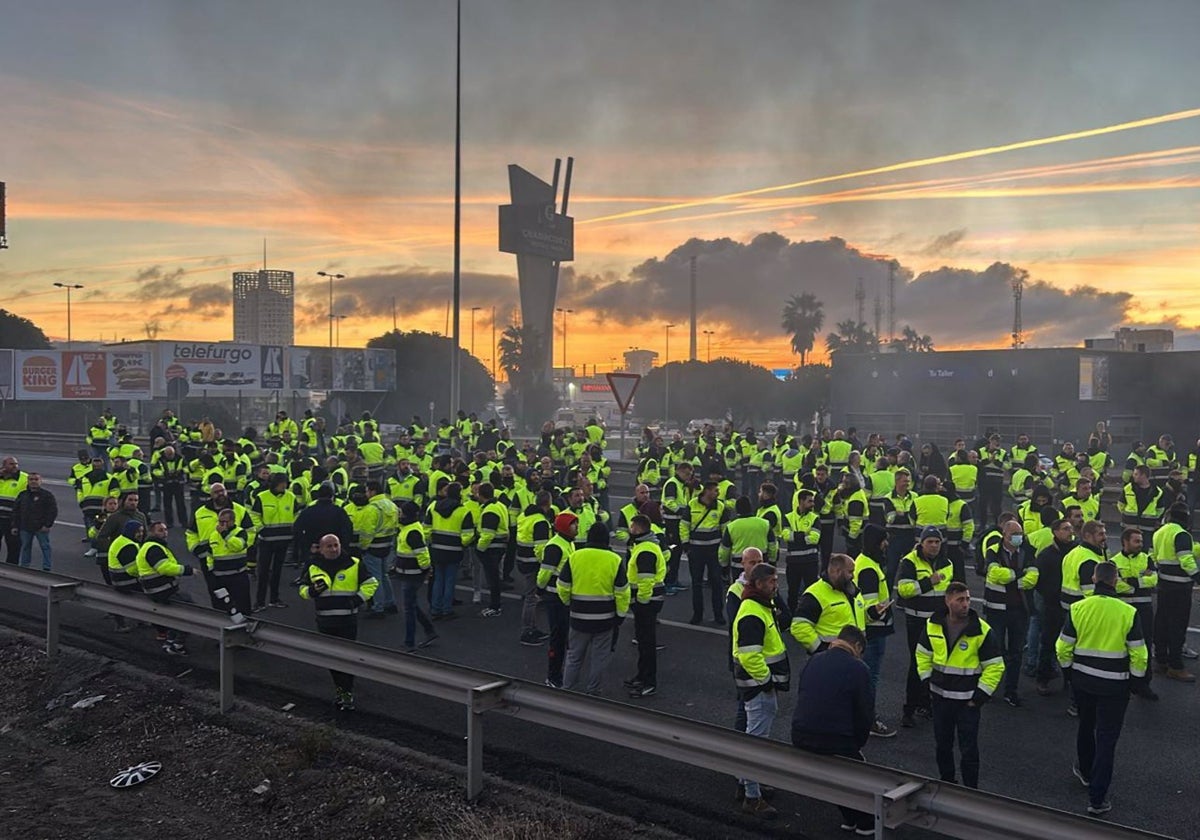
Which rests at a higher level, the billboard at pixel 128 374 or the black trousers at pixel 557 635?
the billboard at pixel 128 374

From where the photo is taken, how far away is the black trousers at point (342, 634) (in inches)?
330

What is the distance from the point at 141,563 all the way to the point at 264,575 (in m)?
3.05

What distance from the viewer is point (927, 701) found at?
8.59m

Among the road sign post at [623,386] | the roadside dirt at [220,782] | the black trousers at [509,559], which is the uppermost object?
the road sign post at [623,386]

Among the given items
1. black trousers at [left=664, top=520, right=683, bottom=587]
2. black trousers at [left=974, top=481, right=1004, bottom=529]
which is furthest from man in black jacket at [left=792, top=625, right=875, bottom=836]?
black trousers at [left=974, top=481, right=1004, bottom=529]

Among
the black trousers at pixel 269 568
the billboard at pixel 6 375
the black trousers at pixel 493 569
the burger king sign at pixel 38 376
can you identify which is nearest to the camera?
the black trousers at pixel 493 569

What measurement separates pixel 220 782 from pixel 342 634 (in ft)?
5.36

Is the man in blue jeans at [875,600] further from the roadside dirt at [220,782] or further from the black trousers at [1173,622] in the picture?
the black trousers at [1173,622]

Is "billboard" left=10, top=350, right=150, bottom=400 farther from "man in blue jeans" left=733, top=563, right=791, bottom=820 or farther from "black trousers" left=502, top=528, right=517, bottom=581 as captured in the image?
"man in blue jeans" left=733, top=563, right=791, bottom=820

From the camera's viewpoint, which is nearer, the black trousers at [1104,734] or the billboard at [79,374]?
the black trousers at [1104,734]

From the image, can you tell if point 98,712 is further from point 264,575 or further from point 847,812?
point 847,812

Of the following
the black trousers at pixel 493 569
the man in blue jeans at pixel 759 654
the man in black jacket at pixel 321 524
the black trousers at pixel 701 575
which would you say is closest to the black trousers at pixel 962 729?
the man in blue jeans at pixel 759 654

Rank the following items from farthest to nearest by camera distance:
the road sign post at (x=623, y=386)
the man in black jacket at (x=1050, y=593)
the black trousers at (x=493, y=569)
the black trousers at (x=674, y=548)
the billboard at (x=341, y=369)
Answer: the billboard at (x=341, y=369), the road sign post at (x=623, y=386), the black trousers at (x=674, y=548), the black trousers at (x=493, y=569), the man in black jacket at (x=1050, y=593)

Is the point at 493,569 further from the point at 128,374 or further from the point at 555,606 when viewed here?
the point at 128,374
